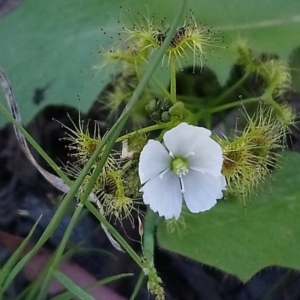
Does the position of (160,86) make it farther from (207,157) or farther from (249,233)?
(249,233)

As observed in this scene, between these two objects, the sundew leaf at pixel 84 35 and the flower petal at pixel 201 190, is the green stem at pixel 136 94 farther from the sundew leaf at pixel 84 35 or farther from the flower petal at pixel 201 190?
the sundew leaf at pixel 84 35

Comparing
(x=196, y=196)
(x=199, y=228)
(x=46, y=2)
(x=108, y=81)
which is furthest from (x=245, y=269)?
(x=46, y=2)

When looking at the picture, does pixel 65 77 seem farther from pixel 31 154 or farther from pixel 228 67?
pixel 228 67

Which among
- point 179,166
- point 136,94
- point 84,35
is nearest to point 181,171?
point 179,166

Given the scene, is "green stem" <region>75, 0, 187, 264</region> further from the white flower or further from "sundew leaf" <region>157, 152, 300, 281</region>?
"sundew leaf" <region>157, 152, 300, 281</region>

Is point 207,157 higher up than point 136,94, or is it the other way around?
point 136,94

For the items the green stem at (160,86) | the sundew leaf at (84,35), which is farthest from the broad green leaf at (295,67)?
the green stem at (160,86)
